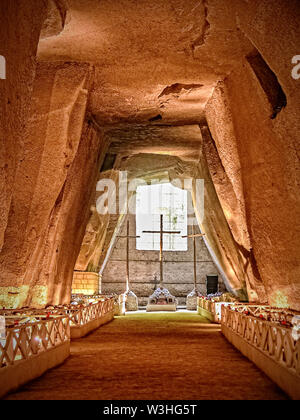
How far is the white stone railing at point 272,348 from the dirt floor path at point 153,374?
16 cm

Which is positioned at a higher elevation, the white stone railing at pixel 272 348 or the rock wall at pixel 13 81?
the rock wall at pixel 13 81

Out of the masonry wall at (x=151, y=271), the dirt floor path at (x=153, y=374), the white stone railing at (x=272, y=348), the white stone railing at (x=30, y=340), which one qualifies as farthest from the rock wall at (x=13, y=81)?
the masonry wall at (x=151, y=271)

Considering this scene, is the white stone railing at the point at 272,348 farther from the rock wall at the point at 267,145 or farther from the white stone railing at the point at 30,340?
the white stone railing at the point at 30,340

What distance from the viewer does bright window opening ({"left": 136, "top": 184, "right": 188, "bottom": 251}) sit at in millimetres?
27828

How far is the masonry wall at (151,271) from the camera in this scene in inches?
1049

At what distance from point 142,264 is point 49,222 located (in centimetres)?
1625

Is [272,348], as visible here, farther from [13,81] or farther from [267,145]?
[13,81]

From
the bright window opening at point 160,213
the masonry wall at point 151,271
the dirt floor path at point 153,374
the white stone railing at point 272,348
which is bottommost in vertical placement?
the dirt floor path at point 153,374

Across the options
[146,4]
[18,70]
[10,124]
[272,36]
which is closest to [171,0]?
[146,4]

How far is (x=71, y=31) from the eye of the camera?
8938mm

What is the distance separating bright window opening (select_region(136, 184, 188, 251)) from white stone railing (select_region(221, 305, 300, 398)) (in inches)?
718

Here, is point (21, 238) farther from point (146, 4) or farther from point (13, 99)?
point (146, 4)

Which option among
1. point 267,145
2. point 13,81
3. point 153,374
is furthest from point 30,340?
point 267,145

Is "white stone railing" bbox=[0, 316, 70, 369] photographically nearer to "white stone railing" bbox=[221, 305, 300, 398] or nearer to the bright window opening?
"white stone railing" bbox=[221, 305, 300, 398]
